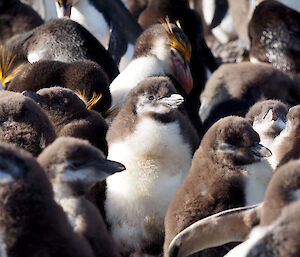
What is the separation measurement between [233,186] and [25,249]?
1054mm

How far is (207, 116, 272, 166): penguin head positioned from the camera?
13.1 ft

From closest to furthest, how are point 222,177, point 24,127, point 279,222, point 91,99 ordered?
point 279,222 → point 222,177 → point 24,127 → point 91,99

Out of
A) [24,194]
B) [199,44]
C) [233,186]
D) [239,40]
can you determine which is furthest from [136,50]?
[239,40]

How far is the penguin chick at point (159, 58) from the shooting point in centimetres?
558

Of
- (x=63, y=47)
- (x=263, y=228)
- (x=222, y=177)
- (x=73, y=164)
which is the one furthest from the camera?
(x=63, y=47)

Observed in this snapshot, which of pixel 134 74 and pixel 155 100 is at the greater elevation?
pixel 155 100

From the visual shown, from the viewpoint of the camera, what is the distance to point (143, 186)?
4.30 m

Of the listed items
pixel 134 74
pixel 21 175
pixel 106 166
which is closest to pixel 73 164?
pixel 106 166

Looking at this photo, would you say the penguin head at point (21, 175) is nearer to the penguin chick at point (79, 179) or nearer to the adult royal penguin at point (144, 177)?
the penguin chick at point (79, 179)

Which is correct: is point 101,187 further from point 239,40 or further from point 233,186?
point 239,40

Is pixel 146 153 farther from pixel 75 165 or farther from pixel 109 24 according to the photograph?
pixel 109 24

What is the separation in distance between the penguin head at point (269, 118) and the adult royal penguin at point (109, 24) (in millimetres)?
2746

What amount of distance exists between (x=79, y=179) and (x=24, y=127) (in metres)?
0.60

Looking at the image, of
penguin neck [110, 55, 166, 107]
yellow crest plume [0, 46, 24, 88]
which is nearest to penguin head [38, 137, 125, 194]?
penguin neck [110, 55, 166, 107]
